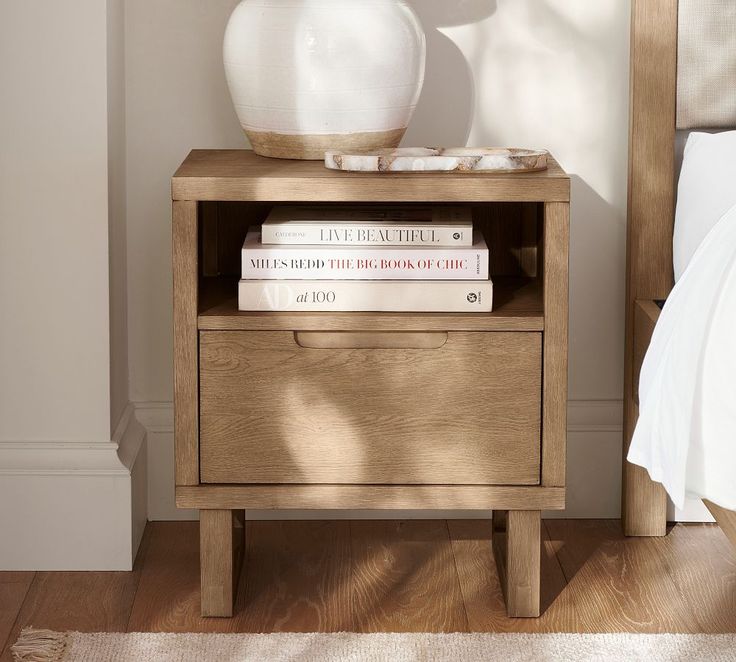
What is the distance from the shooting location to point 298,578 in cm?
175

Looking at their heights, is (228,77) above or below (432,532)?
above

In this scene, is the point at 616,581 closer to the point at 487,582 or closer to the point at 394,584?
the point at 487,582

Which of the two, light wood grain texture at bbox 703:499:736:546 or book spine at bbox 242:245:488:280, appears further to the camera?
book spine at bbox 242:245:488:280

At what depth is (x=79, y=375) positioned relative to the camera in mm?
1756

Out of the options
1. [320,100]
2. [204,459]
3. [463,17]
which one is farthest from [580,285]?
[204,459]

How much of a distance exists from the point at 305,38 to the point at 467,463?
0.63 metres

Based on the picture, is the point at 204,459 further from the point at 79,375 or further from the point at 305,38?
the point at 305,38

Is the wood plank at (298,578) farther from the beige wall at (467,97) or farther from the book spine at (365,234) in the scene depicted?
the book spine at (365,234)

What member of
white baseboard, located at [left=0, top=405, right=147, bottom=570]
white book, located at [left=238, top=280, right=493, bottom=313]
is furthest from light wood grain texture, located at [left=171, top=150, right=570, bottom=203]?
white baseboard, located at [left=0, top=405, right=147, bottom=570]

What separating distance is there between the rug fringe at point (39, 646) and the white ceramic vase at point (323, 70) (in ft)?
2.46

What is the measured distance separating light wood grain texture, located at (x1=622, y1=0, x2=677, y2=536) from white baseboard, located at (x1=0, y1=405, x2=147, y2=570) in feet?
2.79

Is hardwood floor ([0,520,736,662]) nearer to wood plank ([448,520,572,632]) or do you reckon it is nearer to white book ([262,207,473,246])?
wood plank ([448,520,572,632])

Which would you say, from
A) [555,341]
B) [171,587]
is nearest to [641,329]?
[555,341]

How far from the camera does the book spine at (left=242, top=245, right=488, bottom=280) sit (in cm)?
153
